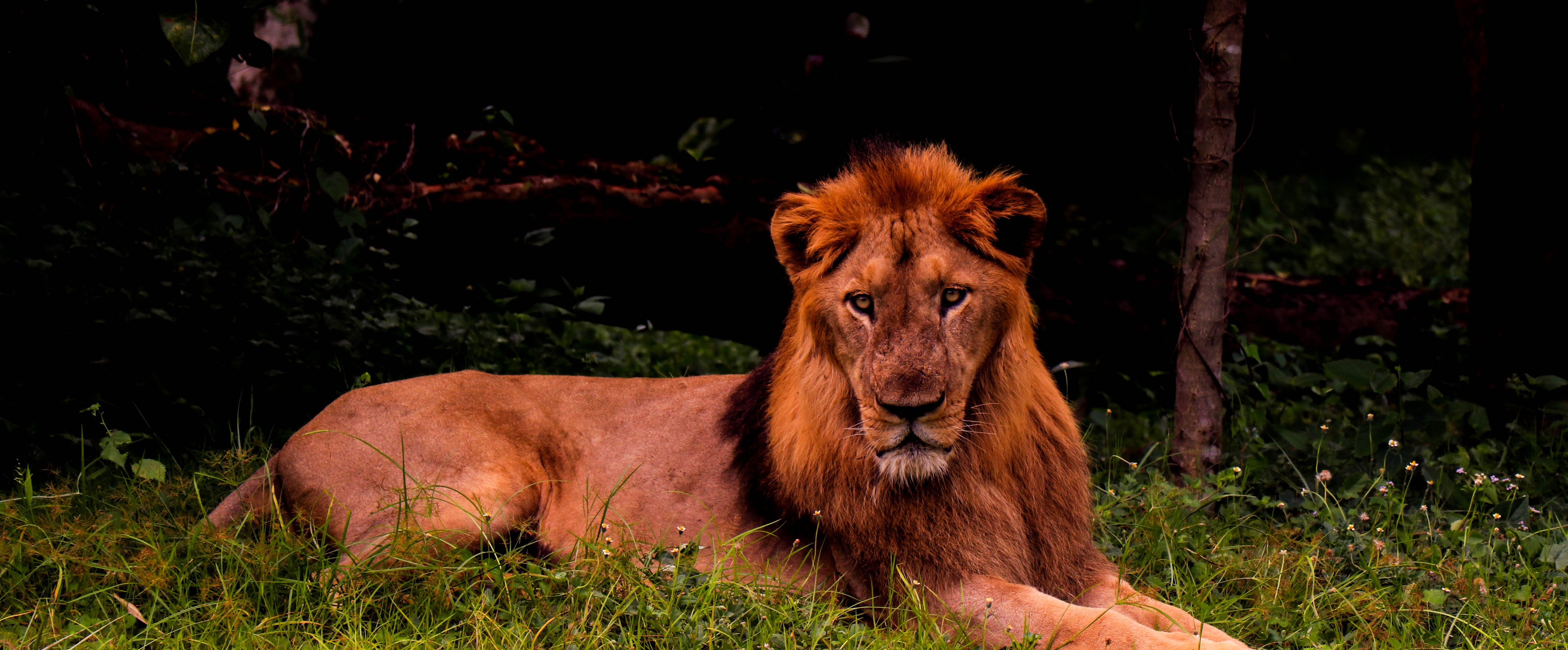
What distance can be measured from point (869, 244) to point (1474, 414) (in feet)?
9.70

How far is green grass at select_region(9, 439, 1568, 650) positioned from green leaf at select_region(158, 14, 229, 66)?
4.23 feet

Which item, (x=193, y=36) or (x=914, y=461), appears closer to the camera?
(x=193, y=36)

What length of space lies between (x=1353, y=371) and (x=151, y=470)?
14.1 feet

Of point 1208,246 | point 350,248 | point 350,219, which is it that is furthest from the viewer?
point 350,219

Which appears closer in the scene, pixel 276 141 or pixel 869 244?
pixel 869 244

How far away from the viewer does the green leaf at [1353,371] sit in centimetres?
446

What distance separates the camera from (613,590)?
114 inches

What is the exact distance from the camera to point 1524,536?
3.61 m

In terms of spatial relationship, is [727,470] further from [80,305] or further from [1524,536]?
[80,305]

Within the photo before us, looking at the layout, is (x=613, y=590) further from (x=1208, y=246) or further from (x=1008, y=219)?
(x=1208, y=246)

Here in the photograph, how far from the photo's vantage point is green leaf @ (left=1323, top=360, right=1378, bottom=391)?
4.46m

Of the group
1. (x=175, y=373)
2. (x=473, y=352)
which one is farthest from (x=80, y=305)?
(x=473, y=352)

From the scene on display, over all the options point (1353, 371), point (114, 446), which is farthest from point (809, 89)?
point (114, 446)

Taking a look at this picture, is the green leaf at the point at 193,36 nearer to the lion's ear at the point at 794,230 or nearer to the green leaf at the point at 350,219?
the lion's ear at the point at 794,230
